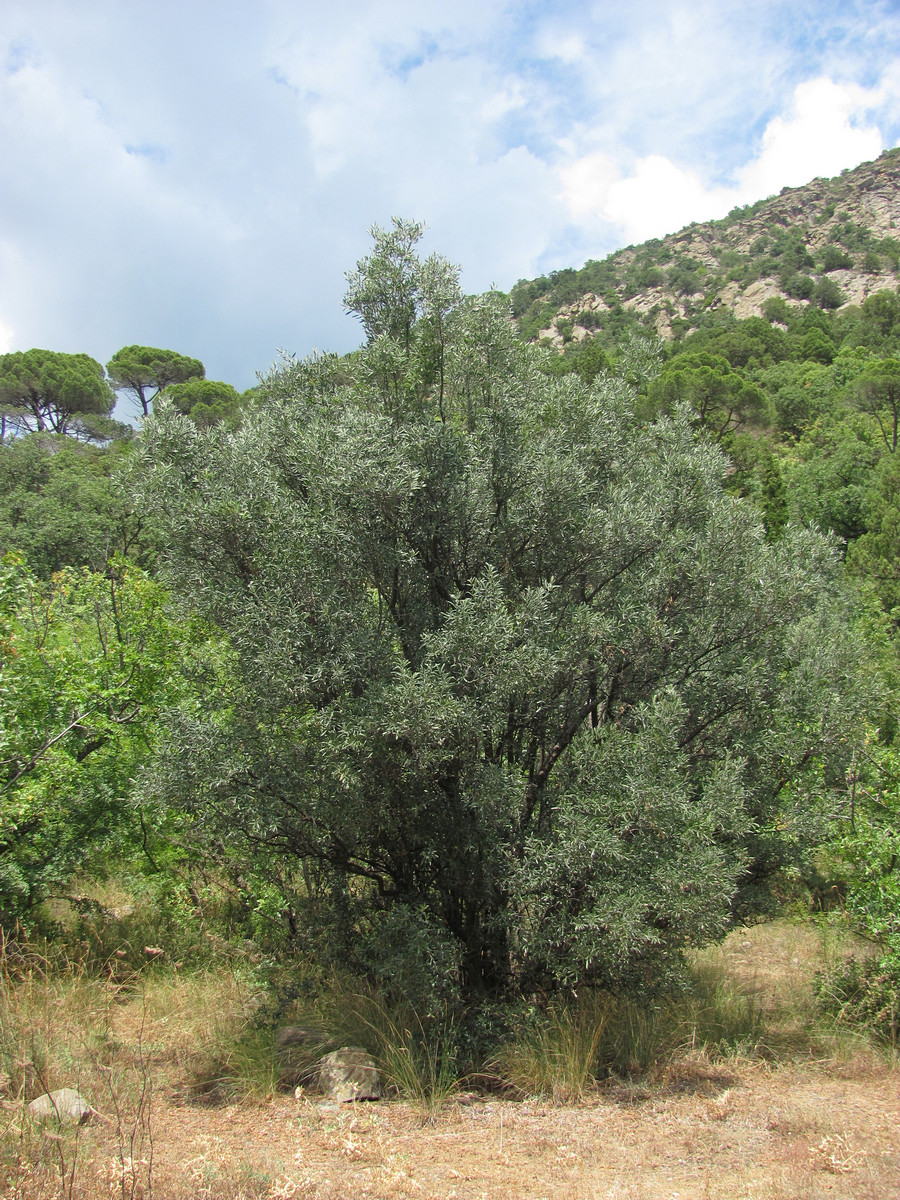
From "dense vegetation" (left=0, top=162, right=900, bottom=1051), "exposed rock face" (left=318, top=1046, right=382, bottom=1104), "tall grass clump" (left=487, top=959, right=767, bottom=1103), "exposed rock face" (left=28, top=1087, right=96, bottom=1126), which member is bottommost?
"tall grass clump" (left=487, top=959, right=767, bottom=1103)

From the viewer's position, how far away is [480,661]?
532 cm

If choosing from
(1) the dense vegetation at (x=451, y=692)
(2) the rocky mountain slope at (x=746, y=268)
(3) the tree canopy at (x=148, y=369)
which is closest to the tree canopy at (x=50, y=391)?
(3) the tree canopy at (x=148, y=369)

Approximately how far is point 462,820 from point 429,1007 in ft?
4.96

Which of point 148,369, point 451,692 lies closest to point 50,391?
point 148,369

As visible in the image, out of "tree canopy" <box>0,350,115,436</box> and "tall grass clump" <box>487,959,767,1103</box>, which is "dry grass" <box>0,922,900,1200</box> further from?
"tree canopy" <box>0,350,115,436</box>

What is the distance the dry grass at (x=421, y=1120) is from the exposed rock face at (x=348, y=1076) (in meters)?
0.16

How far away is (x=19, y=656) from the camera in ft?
25.0

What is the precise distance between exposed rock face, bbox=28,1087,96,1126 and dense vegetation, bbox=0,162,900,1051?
1875 mm

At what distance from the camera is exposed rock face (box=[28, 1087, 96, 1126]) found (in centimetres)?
420

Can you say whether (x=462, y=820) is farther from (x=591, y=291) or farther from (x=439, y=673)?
(x=591, y=291)

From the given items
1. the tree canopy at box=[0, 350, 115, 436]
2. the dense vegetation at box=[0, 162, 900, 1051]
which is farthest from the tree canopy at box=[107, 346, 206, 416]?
the dense vegetation at box=[0, 162, 900, 1051]

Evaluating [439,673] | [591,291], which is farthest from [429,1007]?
[591,291]

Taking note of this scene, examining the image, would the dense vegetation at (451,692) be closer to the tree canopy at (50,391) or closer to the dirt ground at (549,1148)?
the dirt ground at (549,1148)

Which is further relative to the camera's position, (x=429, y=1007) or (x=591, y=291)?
(x=591, y=291)
